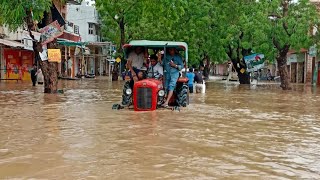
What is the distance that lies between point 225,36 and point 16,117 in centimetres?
2432

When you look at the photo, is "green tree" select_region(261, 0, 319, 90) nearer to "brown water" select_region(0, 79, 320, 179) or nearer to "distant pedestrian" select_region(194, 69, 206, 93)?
"distant pedestrian" select_region(194, 69, 206, 93)

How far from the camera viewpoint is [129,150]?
24.5 feet

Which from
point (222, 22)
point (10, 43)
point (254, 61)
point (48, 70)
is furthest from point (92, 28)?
point (48, 70)

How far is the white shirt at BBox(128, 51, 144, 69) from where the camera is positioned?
13.8 meters

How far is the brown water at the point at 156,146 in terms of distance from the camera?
6.08 meters

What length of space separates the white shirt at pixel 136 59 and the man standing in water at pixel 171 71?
0.70 metres

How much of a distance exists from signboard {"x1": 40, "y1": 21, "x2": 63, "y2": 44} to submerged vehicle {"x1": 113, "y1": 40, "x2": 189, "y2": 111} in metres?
6.56

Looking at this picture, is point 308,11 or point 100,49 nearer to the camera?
point 308,11

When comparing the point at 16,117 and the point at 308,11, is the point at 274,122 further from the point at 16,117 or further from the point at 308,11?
the point at 308,11

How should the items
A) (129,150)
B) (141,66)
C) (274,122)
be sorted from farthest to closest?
1. (141,66)
2. (274,122)
3. (129,150)

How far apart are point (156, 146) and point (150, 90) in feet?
16.9

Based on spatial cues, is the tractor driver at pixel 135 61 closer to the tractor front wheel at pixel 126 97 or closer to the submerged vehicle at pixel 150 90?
the submerged vehicle at pixel 150 90

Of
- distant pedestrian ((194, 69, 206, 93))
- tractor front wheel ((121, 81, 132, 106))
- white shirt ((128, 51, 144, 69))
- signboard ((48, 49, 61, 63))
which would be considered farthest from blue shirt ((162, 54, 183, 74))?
distant pedestrian ((194, 69, 206, 93))

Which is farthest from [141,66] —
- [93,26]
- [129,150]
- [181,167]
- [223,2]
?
[93,26]
